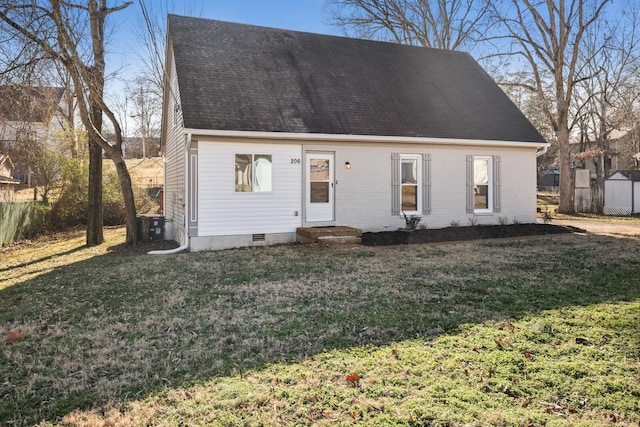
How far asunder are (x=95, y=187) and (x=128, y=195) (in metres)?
1.08

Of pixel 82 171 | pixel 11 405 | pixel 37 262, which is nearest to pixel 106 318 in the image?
pixel 11 405

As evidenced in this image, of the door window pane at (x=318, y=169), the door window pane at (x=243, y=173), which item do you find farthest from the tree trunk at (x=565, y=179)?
the door window pane at (x=243, y=173)

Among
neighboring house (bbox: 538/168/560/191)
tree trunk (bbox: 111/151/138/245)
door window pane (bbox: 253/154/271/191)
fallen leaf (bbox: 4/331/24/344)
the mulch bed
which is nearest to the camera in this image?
fallen leaf (bbox: 4/331/24/344)

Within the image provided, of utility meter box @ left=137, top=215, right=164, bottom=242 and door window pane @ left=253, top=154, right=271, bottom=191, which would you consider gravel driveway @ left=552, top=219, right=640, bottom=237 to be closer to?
door window pane @ left=253, top=154, right=271, bottom=191

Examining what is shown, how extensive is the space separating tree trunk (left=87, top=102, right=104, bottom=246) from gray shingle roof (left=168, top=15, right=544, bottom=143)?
113 inches

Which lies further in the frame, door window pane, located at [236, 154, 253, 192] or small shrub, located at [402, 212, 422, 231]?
small shrub, located at [402, 212, 422, 231]

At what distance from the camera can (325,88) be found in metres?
12.4

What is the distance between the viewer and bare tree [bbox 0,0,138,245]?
29.9 ft

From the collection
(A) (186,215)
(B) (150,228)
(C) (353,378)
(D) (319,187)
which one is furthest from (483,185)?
(C) (353,378)

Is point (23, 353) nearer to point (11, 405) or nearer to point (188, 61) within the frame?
point (11, 405)

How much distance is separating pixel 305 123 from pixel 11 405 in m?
8.81

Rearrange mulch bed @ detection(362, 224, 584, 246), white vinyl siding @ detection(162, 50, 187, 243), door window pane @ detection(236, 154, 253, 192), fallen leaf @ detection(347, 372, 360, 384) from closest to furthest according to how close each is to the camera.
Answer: fallen leaf @ detection(347, 372, 360, 384)
door window pane @ detection(236, 154, 253, 192)
mulch bed @ detection(362, 224, 584, 246)
white vinyl siding @ detection(162, 50, 187, 243)

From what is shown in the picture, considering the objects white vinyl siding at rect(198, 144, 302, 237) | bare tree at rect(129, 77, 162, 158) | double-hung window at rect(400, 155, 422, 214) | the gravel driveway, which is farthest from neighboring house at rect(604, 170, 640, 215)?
bare tree at rect(129, 77, 162, 158)

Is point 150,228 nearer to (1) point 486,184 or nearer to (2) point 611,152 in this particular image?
(1) point 486,184
